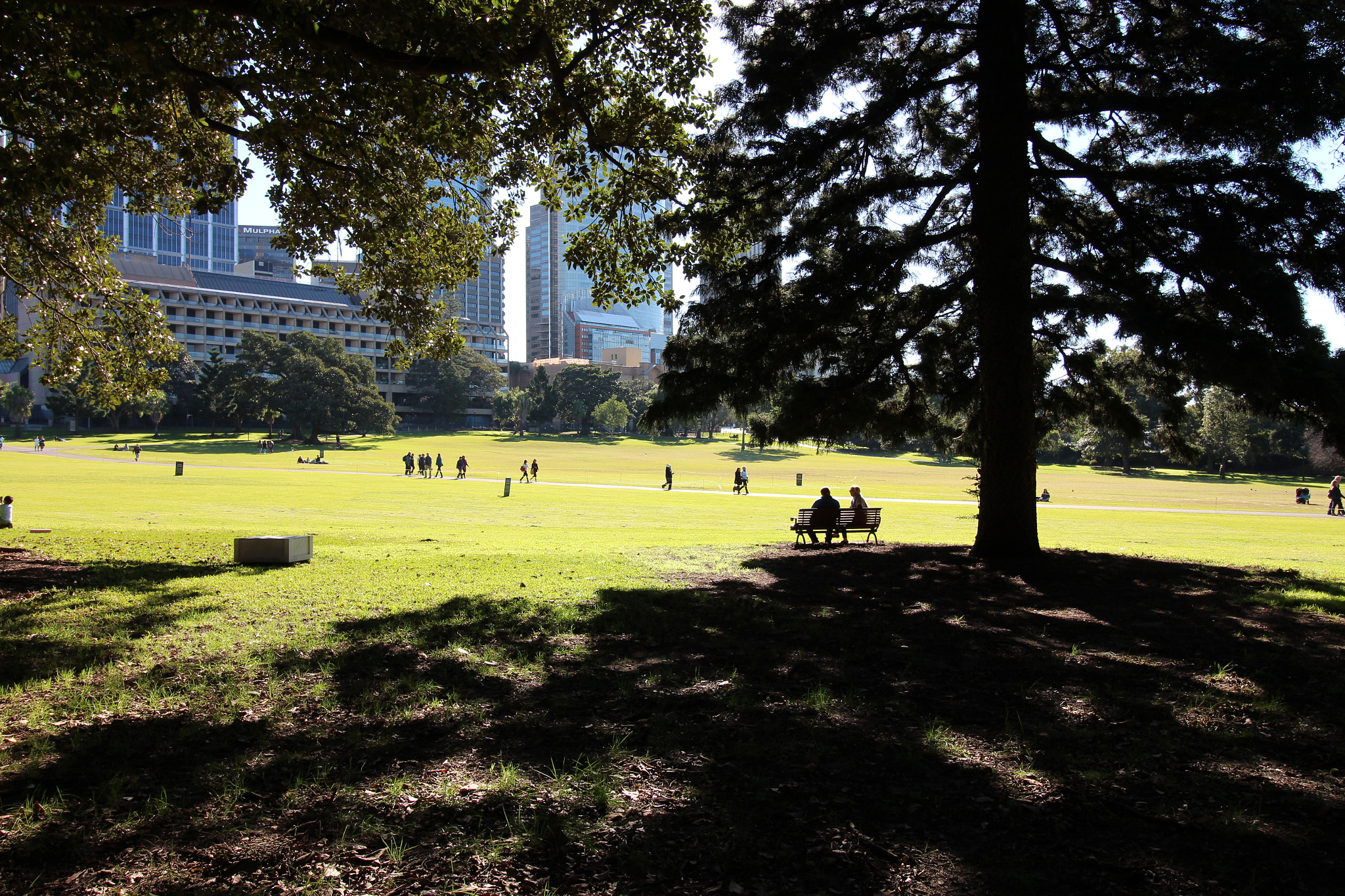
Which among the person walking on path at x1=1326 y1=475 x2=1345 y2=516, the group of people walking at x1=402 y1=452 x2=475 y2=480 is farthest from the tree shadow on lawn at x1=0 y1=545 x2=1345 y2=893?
the group of people walking at x1=402 y1=452 x2=475 y2=480

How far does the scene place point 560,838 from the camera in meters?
3.15

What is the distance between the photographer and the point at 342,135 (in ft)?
30.6

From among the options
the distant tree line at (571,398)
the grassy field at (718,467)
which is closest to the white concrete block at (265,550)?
the grassy field at (718,467)

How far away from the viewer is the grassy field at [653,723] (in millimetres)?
3041

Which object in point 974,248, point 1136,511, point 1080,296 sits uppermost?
point 974,248

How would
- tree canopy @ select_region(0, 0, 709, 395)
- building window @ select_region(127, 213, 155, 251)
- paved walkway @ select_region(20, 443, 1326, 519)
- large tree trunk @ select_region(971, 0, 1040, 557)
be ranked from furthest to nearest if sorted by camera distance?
building window @ select_region(127, 213, 155, 251)
paved walkway @ select_region(20, 443, 1326, 519)
large tree trunk @ select_region(971, 0, 1040, 557)
tree canopy @ select_region(0, 0, 709, 395)

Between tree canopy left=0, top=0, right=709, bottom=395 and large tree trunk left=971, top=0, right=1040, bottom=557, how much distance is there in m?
3.87

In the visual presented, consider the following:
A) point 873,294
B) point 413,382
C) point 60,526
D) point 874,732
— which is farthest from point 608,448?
point 874,732

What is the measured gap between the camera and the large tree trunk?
9594 mm

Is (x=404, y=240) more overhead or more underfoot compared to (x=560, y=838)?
more overhead

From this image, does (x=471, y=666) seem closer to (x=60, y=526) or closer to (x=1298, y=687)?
(x=1298, y=687)

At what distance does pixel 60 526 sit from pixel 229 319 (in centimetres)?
11849

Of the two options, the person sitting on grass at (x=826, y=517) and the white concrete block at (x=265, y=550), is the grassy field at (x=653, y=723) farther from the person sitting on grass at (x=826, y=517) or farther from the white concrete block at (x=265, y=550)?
the person sitting on grass at (x=826, y=517)

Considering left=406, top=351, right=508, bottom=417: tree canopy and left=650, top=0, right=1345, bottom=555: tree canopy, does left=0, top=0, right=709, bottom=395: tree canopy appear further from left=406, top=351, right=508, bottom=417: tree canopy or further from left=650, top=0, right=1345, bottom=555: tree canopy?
left=406, top=351, right=508, bottom=417: tree canopy
